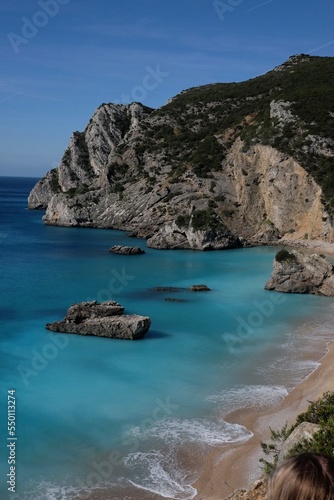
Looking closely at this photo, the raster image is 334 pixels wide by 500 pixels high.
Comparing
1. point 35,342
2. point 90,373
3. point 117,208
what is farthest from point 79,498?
point 117,208

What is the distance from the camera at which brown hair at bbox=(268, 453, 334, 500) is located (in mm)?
2248

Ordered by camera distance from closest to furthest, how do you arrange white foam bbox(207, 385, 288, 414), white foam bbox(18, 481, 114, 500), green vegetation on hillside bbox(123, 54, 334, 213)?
white foam bbox(18, 481, 114, 500)
white foam bbox(207, 385, 288, 414)
green vegetation on hillside bbox(123, 54, 334, 213)

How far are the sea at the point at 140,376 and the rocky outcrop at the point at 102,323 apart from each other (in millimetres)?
420

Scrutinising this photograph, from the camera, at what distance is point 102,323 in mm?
23734

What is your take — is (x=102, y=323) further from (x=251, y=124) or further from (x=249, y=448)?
(x=251, y=124)

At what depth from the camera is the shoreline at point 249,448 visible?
12.2m

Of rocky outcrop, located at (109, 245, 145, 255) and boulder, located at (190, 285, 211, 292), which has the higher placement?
rocky outcrop, located at (109, 245, 145, 255)

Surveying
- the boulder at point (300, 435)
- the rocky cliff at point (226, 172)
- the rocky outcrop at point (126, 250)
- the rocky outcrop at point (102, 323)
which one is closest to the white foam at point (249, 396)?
the rocky outcrop at point (102, 323)

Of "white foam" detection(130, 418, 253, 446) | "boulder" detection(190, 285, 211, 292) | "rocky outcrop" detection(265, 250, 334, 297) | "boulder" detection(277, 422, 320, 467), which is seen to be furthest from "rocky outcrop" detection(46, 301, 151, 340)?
"boulder" detection(277, 422, 320, 467)

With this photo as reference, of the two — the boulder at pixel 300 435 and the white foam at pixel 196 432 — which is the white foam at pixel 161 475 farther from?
the boulder at pixel 300 435

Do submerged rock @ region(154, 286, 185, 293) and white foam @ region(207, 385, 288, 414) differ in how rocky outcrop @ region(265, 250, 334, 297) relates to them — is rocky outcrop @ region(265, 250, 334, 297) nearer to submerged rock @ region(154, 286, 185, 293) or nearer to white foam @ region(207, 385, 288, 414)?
submerged rock @ region(154, 286, 185, 293)

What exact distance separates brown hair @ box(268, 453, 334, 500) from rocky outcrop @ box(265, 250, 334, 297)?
103 ft

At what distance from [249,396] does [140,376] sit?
4.06 metres

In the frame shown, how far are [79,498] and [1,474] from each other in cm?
215
